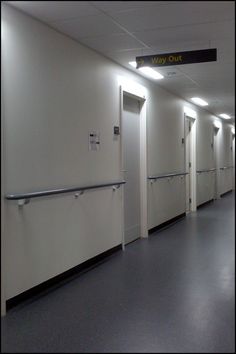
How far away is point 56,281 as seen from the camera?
430 cm

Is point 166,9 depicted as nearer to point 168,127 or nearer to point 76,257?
point 76,257

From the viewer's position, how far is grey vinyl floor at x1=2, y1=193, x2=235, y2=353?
272 cm

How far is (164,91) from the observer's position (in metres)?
7.85

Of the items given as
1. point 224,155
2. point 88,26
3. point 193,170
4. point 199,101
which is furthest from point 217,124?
point 88,26

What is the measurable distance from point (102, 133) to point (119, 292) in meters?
2.11

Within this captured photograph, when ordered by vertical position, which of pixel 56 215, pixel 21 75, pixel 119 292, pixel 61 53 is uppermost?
pixel 61 53

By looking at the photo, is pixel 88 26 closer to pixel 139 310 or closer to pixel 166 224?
pixel 139 310

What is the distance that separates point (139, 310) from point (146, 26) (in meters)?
2.72

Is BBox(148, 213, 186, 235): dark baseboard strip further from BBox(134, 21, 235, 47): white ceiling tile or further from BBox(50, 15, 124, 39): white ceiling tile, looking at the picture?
BBox(50, 15, 124, 39): white ceiling tile

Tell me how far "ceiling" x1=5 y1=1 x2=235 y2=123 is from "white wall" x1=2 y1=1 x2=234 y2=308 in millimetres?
250

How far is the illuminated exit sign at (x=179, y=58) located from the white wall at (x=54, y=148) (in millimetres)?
687

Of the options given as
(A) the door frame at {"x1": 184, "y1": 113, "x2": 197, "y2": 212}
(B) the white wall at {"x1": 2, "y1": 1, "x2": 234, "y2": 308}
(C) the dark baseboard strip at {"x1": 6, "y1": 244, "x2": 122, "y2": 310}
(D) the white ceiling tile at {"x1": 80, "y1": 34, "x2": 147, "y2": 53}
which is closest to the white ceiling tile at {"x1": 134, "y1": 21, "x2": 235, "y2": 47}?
(D) the white ceiling tile at {"x1": 80, "y1": 34, "x2": 147, "y2": 53}

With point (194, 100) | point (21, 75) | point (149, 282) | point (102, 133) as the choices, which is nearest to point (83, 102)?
point (102, 133)

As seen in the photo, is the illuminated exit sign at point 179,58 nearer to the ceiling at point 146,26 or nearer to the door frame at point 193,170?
the ceiling at point 146,26
